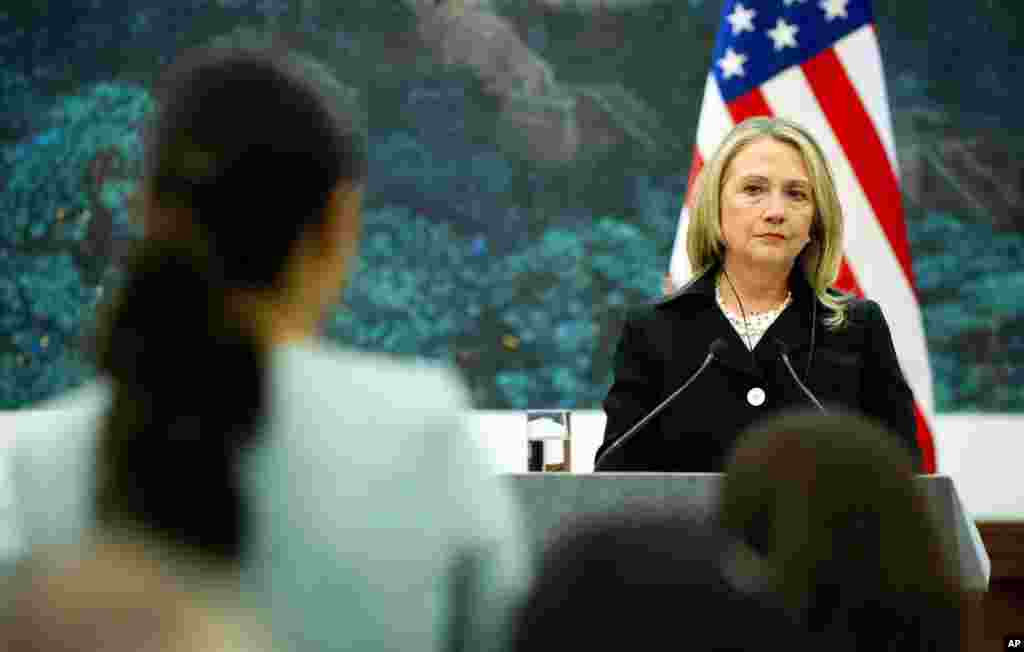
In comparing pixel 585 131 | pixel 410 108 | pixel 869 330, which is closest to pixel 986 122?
pixel 585 131

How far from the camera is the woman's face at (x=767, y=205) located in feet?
9.35

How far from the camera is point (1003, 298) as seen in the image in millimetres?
4734

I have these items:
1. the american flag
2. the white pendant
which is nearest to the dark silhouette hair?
the white pendant

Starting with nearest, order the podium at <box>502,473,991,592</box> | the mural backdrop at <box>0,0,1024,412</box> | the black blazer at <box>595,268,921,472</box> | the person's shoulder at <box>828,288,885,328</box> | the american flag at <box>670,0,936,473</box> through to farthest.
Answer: the podium at <box>502,473,991,592</box>
the black blazer at <box>595,268,921,472</box>
the person's shoulder at <box>828,288,885,328</box>
the american flag at <box>670,0,936,473</box>
the mural backdrop at <box>0,0,1024,412</box>

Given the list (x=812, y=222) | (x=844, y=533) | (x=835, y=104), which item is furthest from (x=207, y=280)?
(x=835, y=104)

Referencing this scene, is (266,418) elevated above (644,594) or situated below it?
above

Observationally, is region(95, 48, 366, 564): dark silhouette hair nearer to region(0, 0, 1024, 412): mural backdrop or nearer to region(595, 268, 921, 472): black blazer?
region(595, 268, 921, 472): black blazer

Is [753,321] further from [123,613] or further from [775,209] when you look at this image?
[123,613]

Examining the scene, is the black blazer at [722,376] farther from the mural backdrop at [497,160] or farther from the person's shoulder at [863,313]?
the mural backdrop at [497,160]

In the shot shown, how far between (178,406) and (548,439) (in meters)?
1.94

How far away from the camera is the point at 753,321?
2.95 metres

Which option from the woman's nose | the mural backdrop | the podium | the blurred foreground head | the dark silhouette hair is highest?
the mural backdrop

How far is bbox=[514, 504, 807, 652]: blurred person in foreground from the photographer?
976 millimetres

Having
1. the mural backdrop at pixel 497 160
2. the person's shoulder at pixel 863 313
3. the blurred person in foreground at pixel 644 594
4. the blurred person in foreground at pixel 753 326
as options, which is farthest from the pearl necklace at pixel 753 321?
the blurred person in foreground at pixel 644 594
